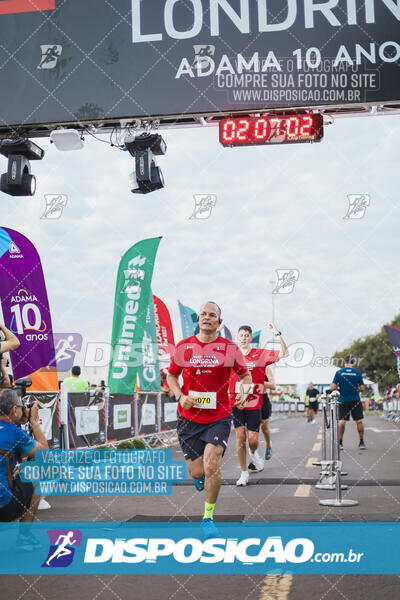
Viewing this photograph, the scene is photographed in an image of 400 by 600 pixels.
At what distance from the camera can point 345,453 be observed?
540 inches

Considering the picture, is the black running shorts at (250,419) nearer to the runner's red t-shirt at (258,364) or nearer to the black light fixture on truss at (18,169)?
the runner's red t-shirt at (258,364)

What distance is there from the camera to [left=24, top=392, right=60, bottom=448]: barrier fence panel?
9070mm

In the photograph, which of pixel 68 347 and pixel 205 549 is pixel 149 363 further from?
pixel 205 549

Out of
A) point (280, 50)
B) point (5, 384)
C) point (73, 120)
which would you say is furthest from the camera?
point (73, 120)

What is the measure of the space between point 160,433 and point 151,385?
1.68 meters

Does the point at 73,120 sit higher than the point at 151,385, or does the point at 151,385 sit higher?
the point at 73,120

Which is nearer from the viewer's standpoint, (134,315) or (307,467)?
(307,467)

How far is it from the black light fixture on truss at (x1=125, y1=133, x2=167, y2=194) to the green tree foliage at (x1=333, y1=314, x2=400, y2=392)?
226 ft

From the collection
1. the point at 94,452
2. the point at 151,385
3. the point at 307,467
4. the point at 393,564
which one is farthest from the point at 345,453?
the point at 393,564

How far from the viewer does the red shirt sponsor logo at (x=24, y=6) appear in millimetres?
10414

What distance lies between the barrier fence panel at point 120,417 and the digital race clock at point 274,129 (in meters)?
5.36

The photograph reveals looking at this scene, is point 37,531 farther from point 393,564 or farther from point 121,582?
point 393,564

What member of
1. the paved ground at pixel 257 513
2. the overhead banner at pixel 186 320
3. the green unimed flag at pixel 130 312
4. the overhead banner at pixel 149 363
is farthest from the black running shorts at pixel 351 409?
the overhead banner at pixel 186 320

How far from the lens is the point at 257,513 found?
6.56 m
